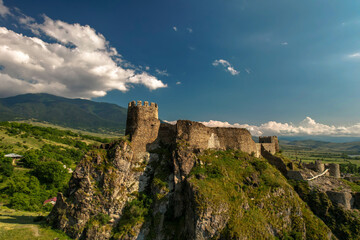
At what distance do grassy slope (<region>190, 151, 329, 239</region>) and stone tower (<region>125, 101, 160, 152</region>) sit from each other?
32.4 ft

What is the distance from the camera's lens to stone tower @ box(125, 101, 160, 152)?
30.6 metres

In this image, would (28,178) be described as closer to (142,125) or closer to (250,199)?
(142,125)

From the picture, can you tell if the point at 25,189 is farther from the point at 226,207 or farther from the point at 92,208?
the point at 226,207

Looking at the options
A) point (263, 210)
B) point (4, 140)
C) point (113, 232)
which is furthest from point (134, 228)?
point (4, 140)

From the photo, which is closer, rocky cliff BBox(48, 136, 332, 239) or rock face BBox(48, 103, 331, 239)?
rocky cliff BBox(48, 136, 332, 239)

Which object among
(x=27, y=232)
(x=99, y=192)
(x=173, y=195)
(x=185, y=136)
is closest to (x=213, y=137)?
(x=185, y=136)

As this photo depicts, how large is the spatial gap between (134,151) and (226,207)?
16.6m

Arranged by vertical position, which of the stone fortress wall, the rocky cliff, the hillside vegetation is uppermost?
the stone fortress wall

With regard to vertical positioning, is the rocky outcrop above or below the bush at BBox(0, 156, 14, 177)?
above

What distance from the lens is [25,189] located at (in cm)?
4853

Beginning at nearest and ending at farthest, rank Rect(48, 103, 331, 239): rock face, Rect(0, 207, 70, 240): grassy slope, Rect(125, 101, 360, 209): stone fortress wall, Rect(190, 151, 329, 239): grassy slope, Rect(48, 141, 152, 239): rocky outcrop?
Rect(190, 151, 329, 239): grassy slope
Rect(48, 103, 331, 239): rock face
Rect(0, 207, 70, 240): grassy slope
Rect(48, 141, 152, 239): rocky outcrop
Rect(125, 101, 360, 209): stone fortress wall

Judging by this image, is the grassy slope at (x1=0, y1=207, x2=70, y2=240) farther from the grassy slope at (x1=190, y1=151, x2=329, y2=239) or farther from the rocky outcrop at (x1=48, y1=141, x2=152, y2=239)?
the grassy slope at (x1=190, y1=151, x2=329, y2=239)

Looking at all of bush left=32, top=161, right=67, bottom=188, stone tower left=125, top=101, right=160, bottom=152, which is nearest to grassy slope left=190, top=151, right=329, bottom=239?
stone tower left=125, top=101, right=160, bottom=152

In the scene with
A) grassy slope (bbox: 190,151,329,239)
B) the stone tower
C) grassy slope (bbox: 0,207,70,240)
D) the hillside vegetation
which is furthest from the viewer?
the hillside vegetation
